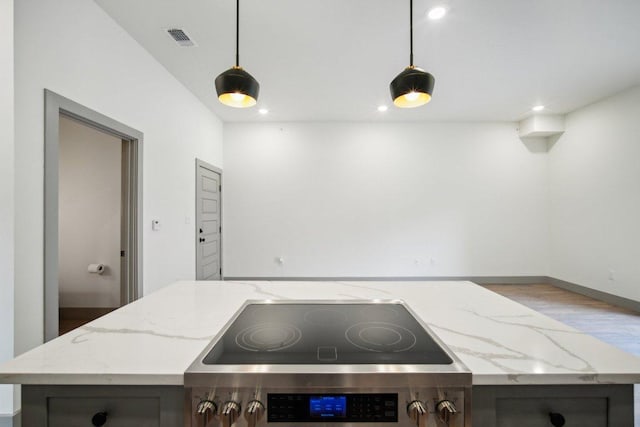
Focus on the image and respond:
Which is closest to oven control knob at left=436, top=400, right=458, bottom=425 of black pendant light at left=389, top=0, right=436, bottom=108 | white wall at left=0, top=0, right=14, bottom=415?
black pendant light at left=389, top=0, right=436, bottom=108

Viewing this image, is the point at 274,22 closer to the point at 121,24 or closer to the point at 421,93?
the point at 121,24

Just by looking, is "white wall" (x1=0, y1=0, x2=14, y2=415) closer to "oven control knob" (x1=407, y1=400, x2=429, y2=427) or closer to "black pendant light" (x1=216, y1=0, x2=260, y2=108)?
"black pendant light" (x1=216, y1=0, x2=260, y2=108)

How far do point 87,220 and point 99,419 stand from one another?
3.36 m

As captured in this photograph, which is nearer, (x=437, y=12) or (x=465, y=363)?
(x=465, y=363)

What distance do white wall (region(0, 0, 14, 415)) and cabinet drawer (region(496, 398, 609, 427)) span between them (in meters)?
2.17

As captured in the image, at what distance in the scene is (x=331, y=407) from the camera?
0.67m

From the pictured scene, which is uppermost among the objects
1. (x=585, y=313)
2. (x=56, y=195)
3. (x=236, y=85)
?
(x=236, y=85)

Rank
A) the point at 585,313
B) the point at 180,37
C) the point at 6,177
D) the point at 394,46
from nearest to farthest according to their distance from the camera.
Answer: the point at 6,177
the point at 180,37
the point at 394,46
the point at 585,313

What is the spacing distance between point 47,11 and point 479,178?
218 inches

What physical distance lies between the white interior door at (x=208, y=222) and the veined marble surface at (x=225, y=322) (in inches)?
106

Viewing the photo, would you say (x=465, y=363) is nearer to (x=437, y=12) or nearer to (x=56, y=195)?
(x=56, y=195)

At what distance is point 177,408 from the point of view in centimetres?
69

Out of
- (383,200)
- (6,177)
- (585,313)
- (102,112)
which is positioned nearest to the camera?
(6,177)

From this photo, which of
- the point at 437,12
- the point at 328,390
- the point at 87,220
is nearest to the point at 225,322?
the point at 328,390
